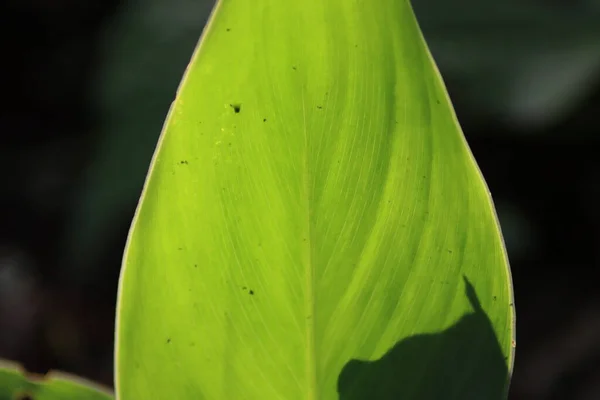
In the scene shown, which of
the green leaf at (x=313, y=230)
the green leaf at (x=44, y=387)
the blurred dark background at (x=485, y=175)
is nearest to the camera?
the green leaf at (x=313, y=230)

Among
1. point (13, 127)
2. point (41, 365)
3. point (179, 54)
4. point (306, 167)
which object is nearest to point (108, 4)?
point (13, 127)

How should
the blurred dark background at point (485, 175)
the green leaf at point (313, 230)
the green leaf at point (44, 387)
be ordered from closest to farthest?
the green leaf at point (313, 230) → the green leaf at point (44, 387) → the blurred dark background at point (485, 175)

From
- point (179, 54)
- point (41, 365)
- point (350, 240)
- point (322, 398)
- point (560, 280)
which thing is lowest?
point (41, 365)

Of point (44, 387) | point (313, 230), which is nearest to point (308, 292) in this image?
point (313, 230)

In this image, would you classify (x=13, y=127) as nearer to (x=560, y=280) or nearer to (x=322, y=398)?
(x=560, y=280)

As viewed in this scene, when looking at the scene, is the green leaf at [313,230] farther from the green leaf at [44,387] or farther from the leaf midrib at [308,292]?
the green leaf at [44,387]

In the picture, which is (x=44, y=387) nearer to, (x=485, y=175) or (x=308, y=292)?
(x=308, y=292)

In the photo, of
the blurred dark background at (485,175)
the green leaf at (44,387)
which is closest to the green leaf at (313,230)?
the green leaf at (44,387)
